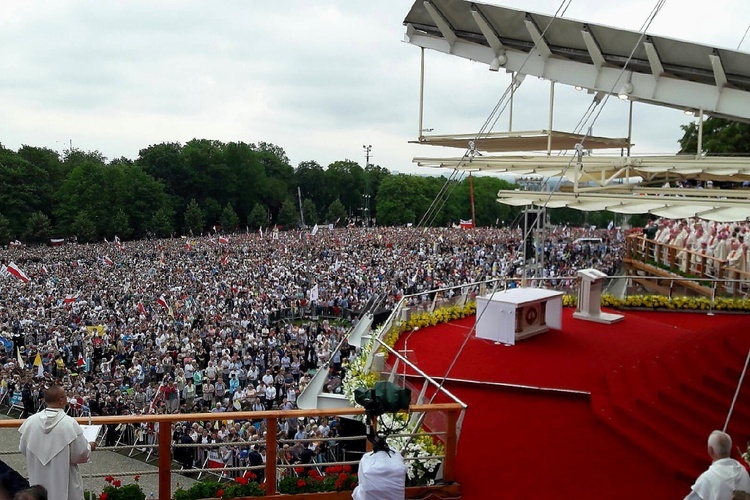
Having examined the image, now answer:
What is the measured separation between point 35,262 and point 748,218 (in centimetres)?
4538

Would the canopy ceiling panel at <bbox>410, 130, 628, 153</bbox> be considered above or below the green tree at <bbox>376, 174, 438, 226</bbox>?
below

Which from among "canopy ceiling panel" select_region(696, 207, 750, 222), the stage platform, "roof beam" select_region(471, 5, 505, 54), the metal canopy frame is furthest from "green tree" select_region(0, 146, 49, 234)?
"canopy ceiling panel" select_region(696, 207, 750, 222)

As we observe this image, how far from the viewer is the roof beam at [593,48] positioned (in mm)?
8773

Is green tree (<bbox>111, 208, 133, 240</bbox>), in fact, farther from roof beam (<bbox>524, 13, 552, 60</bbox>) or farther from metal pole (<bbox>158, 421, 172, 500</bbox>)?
metal pole (<bbox>158, 421, 172, 500</bbox>)

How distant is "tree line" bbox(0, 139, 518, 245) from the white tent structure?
38.2m

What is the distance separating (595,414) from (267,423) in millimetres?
4665

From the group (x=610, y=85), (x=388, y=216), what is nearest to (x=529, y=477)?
(x=610, y=85)

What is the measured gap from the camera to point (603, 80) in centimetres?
926

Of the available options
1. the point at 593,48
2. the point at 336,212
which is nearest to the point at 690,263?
the point at 593,48

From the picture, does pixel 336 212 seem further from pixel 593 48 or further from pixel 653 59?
pixel 653 59

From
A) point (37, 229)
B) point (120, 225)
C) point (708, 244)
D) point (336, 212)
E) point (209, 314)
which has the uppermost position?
point (336, 212)

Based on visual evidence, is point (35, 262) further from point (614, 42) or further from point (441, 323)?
point (614, 42)

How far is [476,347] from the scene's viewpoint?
11.1 m

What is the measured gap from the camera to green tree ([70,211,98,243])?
63.3 m
